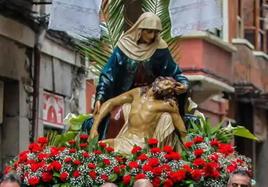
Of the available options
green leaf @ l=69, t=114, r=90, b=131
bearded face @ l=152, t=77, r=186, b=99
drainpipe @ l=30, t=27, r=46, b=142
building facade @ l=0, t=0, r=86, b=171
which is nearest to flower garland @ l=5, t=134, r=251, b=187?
bearded face @ l=152, t=77, r=186, b=99

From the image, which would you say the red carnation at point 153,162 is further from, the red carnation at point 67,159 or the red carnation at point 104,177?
the red carnation at point 67,159

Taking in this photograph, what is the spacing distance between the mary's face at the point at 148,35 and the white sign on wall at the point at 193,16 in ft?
Answer: 4.39

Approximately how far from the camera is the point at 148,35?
1076 cm

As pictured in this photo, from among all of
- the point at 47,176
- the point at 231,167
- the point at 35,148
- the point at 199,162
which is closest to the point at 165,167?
the point at 199,162

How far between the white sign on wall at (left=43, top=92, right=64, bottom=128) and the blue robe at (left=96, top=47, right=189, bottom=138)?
9.75 metres

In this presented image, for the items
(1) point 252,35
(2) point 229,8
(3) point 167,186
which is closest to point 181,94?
(3) point 167,186

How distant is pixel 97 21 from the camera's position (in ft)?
39.2

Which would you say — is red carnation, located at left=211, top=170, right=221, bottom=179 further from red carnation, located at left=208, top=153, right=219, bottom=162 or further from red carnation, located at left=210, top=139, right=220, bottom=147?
red carnation, located at left=210, top=139, right=220, bottom=147

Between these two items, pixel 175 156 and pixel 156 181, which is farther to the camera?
pixel 175 156

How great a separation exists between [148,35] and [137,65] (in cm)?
30

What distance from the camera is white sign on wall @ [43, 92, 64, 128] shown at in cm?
2086

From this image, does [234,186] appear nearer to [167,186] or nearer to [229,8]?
[167,186]

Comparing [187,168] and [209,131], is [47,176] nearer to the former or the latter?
[187,168]

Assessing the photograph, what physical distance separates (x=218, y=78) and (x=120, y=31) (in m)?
13.2
